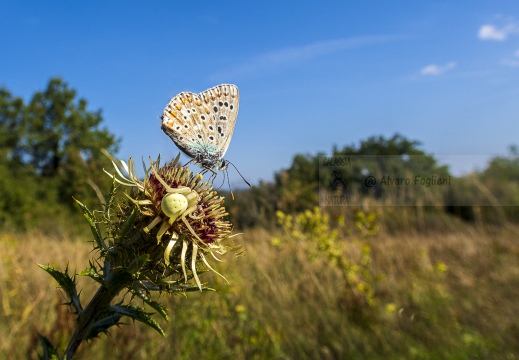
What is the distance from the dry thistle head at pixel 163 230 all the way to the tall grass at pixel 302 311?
6.86ft

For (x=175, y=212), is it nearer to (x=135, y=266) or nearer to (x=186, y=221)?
(x=186, y=221)

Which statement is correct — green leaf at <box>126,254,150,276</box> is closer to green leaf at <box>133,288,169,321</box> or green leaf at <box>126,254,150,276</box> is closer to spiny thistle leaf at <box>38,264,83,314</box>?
green leaf at <box>133,288,169,321</box>

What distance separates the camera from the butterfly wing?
259cm

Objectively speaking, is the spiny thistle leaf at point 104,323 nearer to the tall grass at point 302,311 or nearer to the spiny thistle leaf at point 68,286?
the spiny thistle leaf at point 68,286

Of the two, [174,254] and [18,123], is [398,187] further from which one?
[18,123]

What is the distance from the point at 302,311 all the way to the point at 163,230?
15.6 ft

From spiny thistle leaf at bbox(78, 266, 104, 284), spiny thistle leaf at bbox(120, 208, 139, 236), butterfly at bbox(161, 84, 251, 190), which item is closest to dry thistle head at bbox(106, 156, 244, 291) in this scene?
spiny thistle leaf at bbox(120, 208, 139, 236)

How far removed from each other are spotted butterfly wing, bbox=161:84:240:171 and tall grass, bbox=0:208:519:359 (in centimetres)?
172

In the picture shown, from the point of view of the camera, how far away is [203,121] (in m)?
2.76

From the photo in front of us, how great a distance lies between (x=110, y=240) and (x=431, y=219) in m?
18.3

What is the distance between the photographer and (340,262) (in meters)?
6.60

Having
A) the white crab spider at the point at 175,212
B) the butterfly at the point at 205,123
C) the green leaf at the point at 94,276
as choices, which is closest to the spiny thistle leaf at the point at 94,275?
the green leaf at the point at 94,276

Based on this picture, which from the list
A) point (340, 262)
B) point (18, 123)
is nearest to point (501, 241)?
point (340, 262)

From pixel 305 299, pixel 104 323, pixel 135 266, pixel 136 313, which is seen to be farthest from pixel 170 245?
pixel 305 299
